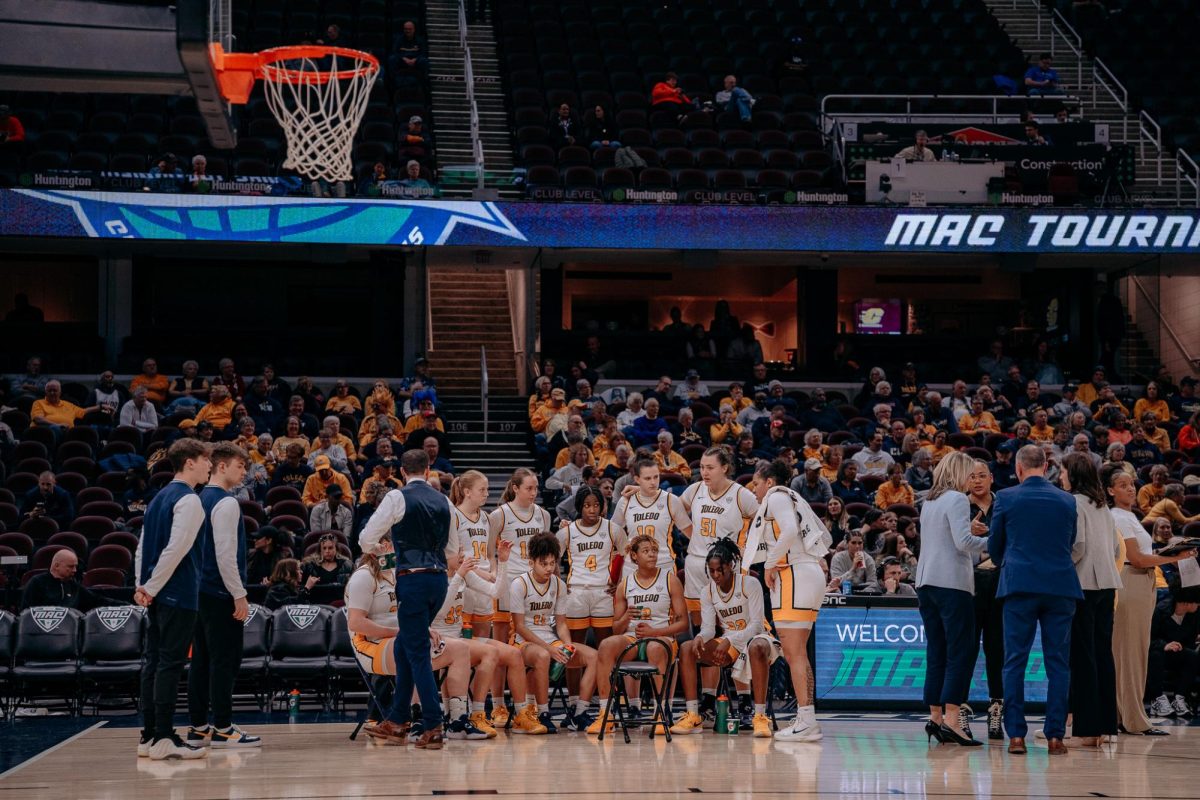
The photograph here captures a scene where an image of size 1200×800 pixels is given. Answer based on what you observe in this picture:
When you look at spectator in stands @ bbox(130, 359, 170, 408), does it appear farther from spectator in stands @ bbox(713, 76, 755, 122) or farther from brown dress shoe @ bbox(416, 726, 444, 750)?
brown dress shoe @ bbox(416, 726, 444, 750)

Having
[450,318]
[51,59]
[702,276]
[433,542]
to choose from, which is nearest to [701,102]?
[702,276]

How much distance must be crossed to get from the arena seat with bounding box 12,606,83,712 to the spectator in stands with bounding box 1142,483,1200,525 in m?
10.7

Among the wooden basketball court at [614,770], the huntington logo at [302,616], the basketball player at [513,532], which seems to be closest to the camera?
the wooden basketball court at [614,770]

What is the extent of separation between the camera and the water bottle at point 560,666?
1082 centimetres

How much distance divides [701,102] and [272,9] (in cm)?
821

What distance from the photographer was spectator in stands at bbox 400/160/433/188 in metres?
21.8

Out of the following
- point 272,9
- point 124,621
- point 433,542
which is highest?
point 272,9

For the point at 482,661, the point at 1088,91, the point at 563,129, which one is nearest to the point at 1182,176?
the point at 1088,91

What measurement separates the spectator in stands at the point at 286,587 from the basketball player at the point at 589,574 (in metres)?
3.46

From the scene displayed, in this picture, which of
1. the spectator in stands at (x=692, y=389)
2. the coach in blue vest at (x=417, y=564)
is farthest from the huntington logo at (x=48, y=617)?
the spectator in stands at (x=692, y=389)

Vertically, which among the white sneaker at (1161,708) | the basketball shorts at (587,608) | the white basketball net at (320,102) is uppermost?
the white basketball net at (320,102)

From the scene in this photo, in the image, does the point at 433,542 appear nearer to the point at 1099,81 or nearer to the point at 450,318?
the point at 450,318

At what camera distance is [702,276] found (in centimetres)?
2825

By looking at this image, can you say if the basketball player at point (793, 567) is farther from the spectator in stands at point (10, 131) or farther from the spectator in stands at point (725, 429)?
the spectator in stands at point (10, 131)
